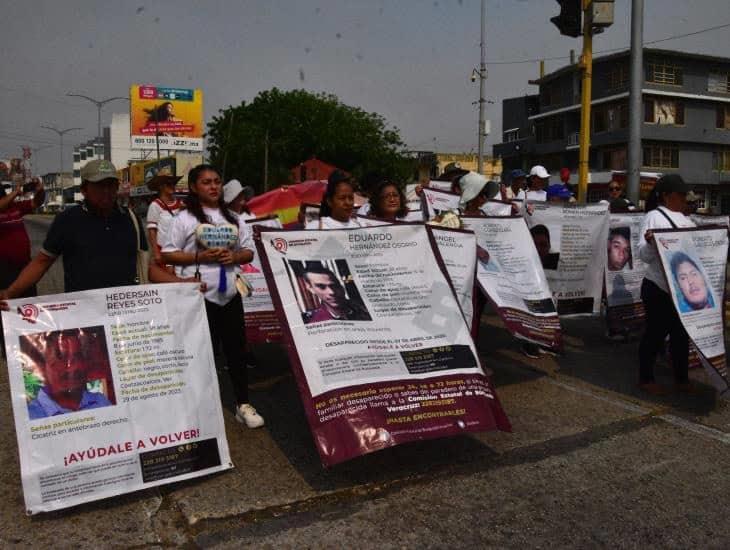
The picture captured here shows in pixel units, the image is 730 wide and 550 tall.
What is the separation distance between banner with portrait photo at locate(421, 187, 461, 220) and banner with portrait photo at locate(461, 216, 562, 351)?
2.04 metres

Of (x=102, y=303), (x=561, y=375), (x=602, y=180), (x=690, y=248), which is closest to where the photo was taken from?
(x=102, y=303)

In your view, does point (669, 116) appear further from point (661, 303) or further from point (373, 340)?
point (373, 340)

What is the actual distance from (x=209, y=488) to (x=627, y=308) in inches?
190

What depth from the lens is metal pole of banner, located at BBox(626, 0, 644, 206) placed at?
27.3ft

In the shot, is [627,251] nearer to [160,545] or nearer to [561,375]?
[561,375]

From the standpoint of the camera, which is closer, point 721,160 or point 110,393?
point 110,393

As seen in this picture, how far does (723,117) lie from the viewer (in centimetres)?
5362

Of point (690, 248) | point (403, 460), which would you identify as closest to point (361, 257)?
point (403, 460)

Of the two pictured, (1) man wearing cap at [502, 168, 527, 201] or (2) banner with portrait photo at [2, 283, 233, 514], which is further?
(1) man wearing cap at [502, 168, 527, 201]

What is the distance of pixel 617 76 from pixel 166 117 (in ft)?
128

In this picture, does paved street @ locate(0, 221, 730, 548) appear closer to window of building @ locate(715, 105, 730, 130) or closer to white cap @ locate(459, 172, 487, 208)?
white cap @ locate(459, 172, 487, 208)

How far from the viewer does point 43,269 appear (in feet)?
12.4

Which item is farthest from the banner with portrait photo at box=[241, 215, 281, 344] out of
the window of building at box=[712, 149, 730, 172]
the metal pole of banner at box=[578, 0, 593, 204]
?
the window of building at box=[712, 149, 730, 172]

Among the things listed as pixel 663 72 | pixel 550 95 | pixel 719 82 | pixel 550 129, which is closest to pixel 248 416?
pixel 663 72
